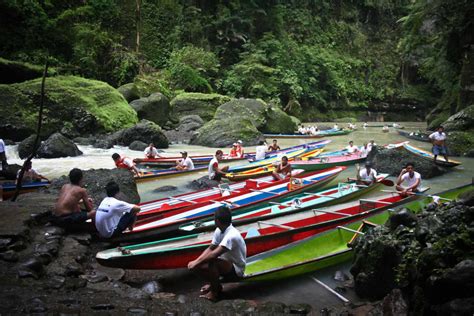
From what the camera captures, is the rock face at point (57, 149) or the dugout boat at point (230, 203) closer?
the dugout boat at point (230, 203)

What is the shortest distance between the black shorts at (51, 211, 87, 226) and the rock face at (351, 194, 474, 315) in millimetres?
3870

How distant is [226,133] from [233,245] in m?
15.9

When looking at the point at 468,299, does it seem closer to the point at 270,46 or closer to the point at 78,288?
the point at 78,288

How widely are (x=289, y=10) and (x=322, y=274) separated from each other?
40422 mm

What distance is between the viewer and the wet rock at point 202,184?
11.1 meters

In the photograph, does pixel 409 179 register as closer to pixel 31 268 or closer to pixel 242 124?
pixel 31 268

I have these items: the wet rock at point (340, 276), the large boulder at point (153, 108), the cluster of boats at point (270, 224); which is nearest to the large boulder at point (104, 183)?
the cluster of boats at point (270, 224)

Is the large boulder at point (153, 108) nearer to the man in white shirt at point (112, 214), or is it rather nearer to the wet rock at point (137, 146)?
the wet rock at point (137, 146)

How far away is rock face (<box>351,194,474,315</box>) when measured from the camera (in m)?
3.16

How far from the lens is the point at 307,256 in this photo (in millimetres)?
5637

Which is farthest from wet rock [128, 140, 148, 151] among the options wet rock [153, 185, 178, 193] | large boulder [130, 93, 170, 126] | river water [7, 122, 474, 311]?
wet rock [153, 185, 178, 193]

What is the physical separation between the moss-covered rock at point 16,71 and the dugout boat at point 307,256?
19.1m

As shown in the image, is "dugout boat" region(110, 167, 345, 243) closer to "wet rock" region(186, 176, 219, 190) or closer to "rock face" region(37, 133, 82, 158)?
"wet rock" region(186, 176, 219, 190)

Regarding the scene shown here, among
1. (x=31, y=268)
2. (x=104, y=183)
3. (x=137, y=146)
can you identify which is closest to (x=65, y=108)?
(x=137, y=146)
